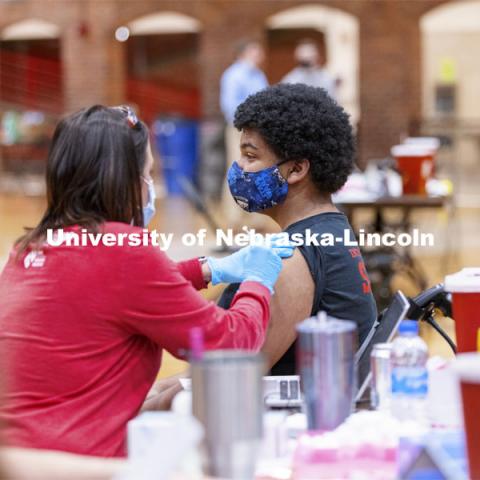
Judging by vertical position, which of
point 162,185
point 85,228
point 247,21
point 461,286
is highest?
point 247,21

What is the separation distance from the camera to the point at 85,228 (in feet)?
7.18

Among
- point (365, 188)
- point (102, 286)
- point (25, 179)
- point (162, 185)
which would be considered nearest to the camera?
point (102, 286)

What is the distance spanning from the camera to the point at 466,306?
7.58 feet

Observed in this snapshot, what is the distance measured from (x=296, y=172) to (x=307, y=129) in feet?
0.36

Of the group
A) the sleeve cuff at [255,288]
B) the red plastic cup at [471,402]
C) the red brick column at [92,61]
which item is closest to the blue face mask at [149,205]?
the sleeve cuff at [255,288]

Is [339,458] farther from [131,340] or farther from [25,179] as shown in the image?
[25,179]

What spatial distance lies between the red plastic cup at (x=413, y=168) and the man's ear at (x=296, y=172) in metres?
3.96

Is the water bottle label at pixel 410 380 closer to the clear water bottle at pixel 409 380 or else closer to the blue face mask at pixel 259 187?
the clear water bottle at pixel 409 380

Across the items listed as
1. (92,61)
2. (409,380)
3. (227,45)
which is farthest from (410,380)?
(92,61)

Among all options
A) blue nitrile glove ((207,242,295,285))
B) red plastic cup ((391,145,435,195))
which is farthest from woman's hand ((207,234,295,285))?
red plastic cup ((391,145,435,195))

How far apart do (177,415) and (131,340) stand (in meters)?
0.47

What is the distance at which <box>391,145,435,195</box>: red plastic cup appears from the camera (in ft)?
21.9

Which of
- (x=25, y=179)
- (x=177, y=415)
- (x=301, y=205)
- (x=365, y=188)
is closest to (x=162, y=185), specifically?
(x=25, y=179)

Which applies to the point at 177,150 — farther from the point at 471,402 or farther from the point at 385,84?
the point at 471,402
